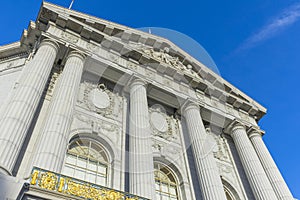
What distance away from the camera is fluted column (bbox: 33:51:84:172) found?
28.1ft

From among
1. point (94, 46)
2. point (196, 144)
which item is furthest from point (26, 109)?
point (196, 144)

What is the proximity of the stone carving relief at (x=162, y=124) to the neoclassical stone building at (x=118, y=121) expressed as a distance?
75 mm

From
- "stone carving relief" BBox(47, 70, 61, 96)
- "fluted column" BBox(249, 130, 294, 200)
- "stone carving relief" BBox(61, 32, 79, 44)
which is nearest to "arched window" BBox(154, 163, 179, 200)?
"fluted column" BBox(249, 130, 294, 200)

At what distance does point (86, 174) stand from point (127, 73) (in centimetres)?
623

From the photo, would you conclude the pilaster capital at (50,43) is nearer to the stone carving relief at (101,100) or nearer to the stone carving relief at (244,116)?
the stone carving relief at (101,100)

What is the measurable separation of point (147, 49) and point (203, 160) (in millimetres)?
8293

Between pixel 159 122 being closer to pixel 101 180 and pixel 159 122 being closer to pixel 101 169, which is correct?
pixel 101 169

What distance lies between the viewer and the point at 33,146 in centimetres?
1000

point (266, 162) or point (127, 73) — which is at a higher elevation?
point (127, 73)

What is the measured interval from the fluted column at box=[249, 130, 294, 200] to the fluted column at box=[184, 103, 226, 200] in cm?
416

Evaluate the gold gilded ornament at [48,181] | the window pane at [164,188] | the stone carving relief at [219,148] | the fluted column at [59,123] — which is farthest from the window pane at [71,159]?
the stone carving relief at [219,148]

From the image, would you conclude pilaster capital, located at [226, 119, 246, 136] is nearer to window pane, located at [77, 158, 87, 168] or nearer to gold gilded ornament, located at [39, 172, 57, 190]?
window pane, located at [77, 158, 87, 168]

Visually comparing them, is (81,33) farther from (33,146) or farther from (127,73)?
(33,146)

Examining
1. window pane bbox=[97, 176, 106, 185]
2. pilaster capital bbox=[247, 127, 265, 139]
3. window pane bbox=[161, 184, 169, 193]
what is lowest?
window pane bbox=[97, 176, 106, 185]
